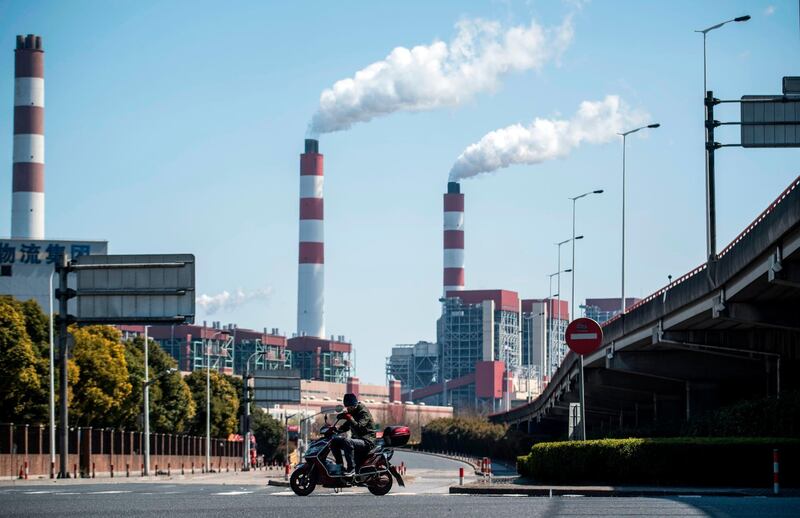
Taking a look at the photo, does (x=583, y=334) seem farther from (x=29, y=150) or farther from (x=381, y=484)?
(x=29, y=150)

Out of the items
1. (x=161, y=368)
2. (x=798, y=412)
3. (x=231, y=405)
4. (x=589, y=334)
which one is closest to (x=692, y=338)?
(x=798, y=412)

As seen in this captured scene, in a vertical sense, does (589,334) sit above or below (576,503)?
above

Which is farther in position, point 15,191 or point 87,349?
point 15,191

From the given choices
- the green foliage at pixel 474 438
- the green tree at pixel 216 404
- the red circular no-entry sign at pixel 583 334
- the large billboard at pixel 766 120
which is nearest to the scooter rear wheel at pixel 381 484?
the red circular no-entry sign at pixel 583 334

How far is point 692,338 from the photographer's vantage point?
52344mm

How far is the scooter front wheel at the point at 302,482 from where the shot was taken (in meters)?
24.2

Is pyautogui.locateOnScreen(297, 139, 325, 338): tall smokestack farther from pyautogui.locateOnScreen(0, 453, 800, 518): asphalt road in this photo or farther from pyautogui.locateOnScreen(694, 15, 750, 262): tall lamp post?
pyautogui.locateOnScreen(0, 453, 800, 518): asphalt road

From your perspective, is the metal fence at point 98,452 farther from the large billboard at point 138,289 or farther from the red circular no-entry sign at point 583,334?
the red circular no-entry sign at point 583,334

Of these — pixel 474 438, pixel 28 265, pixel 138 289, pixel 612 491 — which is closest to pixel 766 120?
pixel 612 491

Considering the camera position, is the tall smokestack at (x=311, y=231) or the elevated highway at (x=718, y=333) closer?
the elevated highway at (x=718, y=333)

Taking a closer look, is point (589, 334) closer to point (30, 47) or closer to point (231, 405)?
point (231, 405)

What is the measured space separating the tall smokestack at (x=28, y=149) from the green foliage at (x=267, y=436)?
99.7 feet

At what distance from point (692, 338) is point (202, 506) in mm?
34164

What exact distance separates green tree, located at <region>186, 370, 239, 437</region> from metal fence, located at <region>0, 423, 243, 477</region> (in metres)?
1.67
